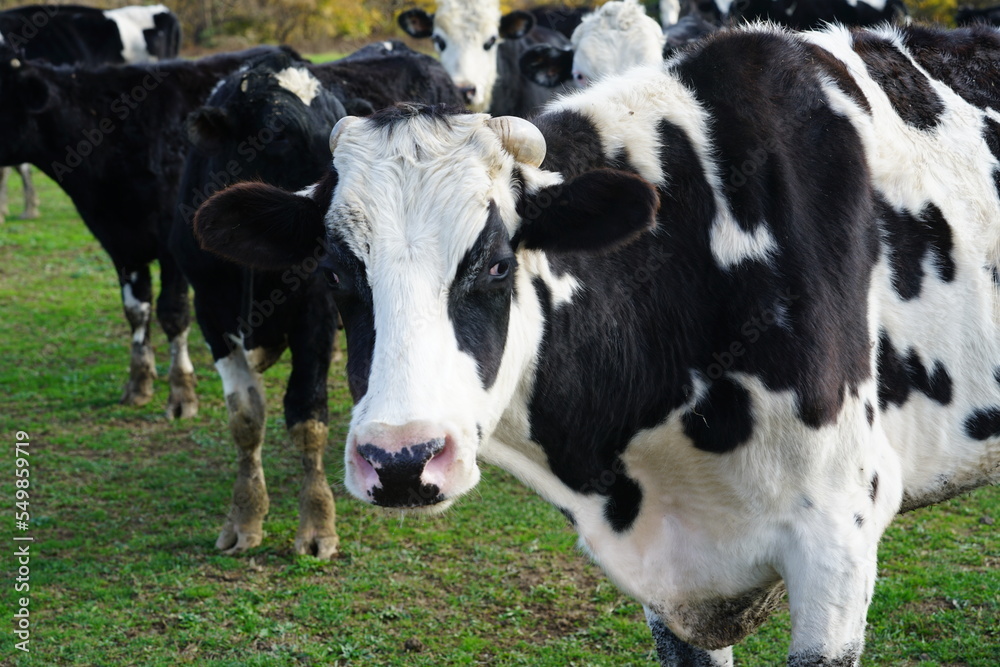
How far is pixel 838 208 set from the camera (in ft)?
10.1

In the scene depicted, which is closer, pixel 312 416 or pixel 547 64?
pixel 312 416

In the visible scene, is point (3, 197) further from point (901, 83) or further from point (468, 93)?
point (901, 83)

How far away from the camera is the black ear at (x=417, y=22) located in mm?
12680

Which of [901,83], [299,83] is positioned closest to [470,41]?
[299,83]

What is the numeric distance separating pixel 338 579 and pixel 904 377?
326 cm

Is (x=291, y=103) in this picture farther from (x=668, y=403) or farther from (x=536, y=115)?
(x=668, y=403)

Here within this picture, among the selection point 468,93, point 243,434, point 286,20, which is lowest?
point 286,20

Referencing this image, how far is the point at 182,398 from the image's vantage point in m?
7.96

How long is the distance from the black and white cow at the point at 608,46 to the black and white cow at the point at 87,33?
8.73 m

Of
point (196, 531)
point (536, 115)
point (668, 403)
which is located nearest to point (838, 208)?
point (668, 403)

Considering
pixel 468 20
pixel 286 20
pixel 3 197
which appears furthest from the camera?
pixel 286 20

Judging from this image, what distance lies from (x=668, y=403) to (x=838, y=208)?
0.80m

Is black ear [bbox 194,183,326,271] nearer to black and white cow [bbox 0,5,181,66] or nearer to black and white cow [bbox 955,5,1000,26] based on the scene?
black and white cow [bbox 955,5,1000,26]

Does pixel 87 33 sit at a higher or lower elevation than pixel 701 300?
lower
